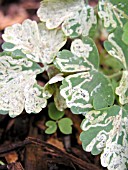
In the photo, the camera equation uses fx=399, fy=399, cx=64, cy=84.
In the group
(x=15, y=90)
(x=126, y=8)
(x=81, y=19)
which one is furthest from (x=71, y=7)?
(x=15, y=90)

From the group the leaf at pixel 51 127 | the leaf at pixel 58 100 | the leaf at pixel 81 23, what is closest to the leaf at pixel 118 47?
the leaf at pixel 81 23

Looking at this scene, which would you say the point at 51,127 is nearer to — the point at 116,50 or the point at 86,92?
the point at 86,92

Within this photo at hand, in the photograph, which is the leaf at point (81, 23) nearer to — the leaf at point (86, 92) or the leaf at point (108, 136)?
the leaf at point (86, 92)

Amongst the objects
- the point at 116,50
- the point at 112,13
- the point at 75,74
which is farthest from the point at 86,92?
the point at 112,13

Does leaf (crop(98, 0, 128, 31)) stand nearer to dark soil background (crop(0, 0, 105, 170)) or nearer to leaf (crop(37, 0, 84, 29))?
leaf (crop(37, 0, 84, 29))

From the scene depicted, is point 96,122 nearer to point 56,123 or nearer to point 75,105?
point 75,105

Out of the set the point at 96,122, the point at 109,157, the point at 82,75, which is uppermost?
the point at 82,75
